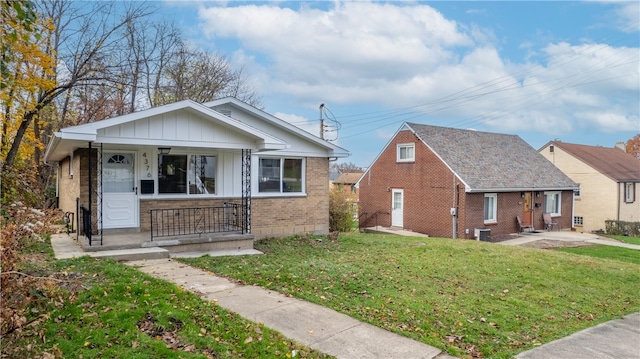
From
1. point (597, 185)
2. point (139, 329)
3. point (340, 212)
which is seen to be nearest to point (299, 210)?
point (340, 212)

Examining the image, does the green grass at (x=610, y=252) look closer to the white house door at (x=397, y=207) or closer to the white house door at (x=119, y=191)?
the white house door at (x=397, y=207)

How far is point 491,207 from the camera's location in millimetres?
21703

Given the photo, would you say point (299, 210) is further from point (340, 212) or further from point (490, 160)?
point (490, 160)

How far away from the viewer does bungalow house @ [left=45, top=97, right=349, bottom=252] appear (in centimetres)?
959

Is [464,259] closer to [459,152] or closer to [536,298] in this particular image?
[536,298]

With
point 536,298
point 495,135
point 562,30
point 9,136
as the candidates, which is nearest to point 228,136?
point 536,298

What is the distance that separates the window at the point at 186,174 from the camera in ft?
36.6

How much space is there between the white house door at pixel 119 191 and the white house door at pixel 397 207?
1610cm

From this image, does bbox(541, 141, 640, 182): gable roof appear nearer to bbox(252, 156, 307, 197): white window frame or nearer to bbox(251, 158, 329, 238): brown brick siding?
bbox(251, 158, 329, 238): brown brick siding

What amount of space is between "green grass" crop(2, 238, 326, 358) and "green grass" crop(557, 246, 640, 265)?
14.6 meters

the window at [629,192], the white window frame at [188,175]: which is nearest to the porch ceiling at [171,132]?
the white window frame at [188,175]

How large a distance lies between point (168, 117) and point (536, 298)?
28.7ft

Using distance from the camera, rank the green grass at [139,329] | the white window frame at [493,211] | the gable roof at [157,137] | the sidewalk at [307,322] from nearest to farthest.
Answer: the green grass at [139,329], the sidewalk at [307,322], the gable roof at [157,137], the white window frame at [493,211]

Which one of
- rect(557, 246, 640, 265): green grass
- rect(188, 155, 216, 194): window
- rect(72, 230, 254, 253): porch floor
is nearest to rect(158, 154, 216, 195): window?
rect(188, 155, 216, 194): window
